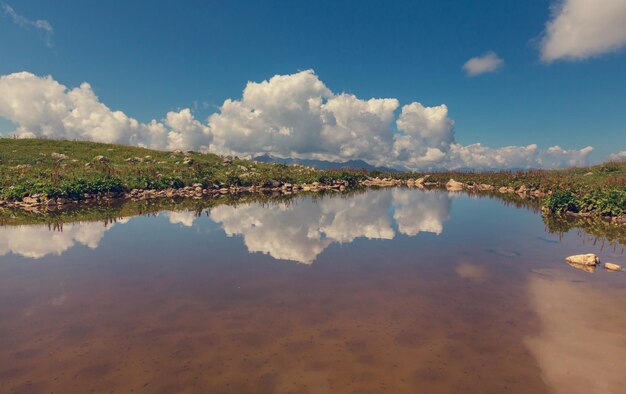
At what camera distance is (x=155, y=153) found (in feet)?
209

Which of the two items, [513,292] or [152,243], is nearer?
[513,292]

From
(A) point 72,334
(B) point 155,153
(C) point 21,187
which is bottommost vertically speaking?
(A) point 72,334

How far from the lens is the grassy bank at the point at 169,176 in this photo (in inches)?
1274

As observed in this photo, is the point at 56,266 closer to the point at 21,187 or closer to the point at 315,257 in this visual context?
the point at 315,257

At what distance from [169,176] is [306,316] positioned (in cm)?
4397

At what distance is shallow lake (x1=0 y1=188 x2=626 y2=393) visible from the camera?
6.74m

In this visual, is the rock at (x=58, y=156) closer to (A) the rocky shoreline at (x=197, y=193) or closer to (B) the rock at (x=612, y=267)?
(A) the rocky shoreline at (x=197, y=193)

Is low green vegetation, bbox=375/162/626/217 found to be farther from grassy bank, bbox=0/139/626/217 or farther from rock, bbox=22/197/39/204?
rock, bbox=22/197/39/204

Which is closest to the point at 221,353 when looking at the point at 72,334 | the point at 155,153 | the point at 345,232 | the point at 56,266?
the point at 72,334

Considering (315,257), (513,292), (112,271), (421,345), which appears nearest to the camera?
(421,345)

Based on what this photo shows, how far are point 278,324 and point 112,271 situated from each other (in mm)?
8632

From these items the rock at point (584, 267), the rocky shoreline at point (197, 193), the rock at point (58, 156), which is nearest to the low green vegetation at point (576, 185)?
the rocky shoreline at point (197, 193)

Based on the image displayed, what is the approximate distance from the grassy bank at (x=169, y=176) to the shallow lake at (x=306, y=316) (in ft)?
56.0

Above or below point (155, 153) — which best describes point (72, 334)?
below
